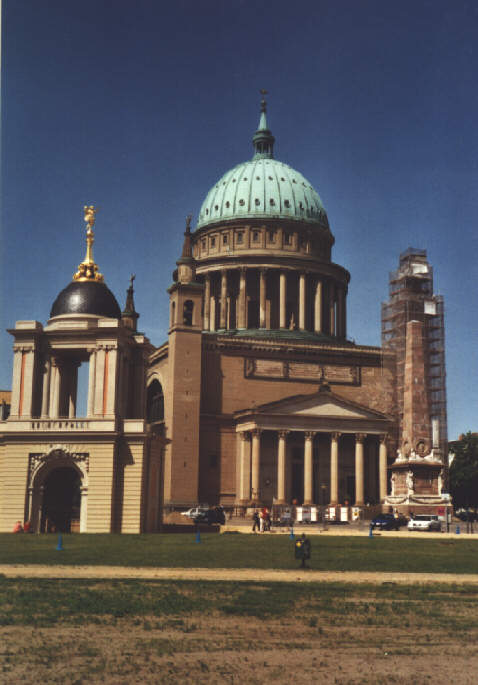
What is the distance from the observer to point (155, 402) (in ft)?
328

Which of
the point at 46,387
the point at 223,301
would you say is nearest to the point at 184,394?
the point at 223,301

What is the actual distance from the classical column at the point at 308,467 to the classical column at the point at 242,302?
21.8 m

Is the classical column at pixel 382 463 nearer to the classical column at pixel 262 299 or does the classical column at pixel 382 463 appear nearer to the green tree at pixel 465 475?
the green tree at pixel 465 475

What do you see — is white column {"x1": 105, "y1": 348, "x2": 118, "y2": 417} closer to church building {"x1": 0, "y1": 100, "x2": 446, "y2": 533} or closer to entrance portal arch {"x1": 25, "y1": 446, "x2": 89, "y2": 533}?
church building {"x1": 0, "y1": 100, "x2": 446, "y2": 533}

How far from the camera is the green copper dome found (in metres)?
113

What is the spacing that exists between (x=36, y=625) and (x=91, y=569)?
418 inches

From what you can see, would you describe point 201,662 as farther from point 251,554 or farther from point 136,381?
point 136,381

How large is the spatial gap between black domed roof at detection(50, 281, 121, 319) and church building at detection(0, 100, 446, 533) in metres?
0.11

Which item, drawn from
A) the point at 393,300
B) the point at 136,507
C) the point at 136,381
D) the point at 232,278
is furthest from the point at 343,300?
the point at 136,507

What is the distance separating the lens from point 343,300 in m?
116

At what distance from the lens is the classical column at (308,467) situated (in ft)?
290

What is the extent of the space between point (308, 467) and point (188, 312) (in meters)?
19.8

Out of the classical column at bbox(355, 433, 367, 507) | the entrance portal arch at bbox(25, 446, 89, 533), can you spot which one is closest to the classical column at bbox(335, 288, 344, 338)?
the classical column at bbox(355, 433, 367, 507)

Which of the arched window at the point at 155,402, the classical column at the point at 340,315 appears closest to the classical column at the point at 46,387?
the arched window at the point at 155,402
